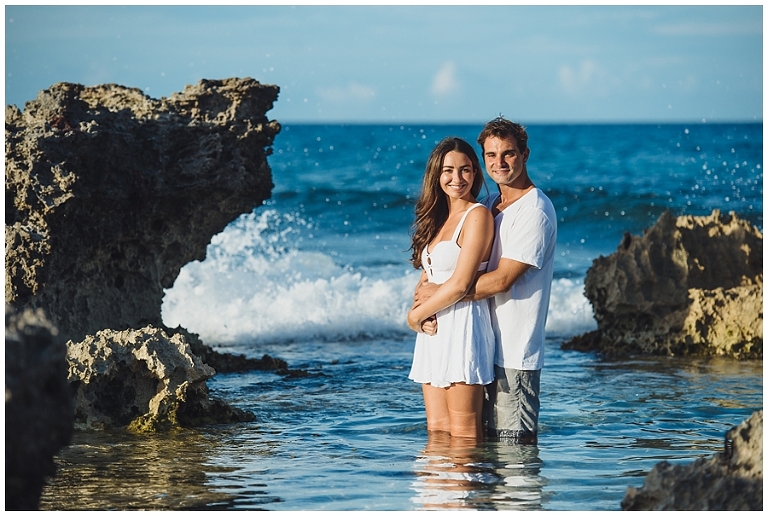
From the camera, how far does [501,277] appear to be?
4.88 metres

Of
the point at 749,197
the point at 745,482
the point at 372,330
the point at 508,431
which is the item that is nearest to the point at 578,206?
the point at 749,197

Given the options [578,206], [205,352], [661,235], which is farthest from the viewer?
[578,206]

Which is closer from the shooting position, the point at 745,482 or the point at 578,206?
the point at 745,482

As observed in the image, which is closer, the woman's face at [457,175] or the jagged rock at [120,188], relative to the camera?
the woman's face at [457,175]

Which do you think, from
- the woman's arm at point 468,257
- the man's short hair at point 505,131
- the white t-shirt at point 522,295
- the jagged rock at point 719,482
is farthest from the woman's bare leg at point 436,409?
the jagged rock at point 719,482

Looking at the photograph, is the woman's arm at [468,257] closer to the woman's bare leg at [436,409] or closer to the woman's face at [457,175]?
the woman's face at [457,175]

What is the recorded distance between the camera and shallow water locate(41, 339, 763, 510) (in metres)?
4.43

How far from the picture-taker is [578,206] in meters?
22.8

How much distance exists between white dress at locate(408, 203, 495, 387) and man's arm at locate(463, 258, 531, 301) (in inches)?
4.6

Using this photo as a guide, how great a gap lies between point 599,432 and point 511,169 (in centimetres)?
191

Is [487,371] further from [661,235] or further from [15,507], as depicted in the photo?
[661,235]

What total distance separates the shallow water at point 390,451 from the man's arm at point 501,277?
851mm

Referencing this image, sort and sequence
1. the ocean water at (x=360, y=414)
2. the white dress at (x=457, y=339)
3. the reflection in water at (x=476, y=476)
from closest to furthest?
the reflection in water at (x=476, y=476)
the ocean water at (x=360, y=414)
the white dress at (x=457, y=339)

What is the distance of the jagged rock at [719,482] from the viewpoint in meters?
3.40
